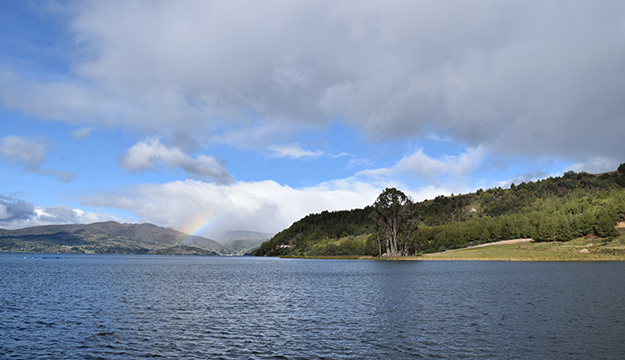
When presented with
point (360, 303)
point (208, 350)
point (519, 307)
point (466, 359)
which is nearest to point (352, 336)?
point (466, 359)

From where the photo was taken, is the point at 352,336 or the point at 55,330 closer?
the point at 352,336

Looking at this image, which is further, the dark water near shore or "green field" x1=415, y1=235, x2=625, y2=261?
"green field" x1=415, y1=235, x2=625, y2=261

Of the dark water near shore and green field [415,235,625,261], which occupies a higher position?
green field [415,235,625,261]

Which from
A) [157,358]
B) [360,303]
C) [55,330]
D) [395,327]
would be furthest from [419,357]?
[55,330]

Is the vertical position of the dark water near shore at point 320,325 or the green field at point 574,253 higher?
the green field at point 574,253

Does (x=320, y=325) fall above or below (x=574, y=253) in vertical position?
below

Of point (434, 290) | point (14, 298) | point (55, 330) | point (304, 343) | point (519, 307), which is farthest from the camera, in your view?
point (434, 290)

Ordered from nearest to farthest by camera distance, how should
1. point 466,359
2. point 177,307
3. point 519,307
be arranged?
point 466,359
point 519,307
point 177,307

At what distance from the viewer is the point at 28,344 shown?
101 feet

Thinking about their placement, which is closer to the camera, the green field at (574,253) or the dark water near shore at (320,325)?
the dark water near shore at (320,325)

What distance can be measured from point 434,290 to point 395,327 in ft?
106

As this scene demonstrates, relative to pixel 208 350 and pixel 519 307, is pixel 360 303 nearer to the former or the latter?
pixel 519 307

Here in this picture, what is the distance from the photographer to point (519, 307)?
4653cm

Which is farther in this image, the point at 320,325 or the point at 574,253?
the point at 574,253
